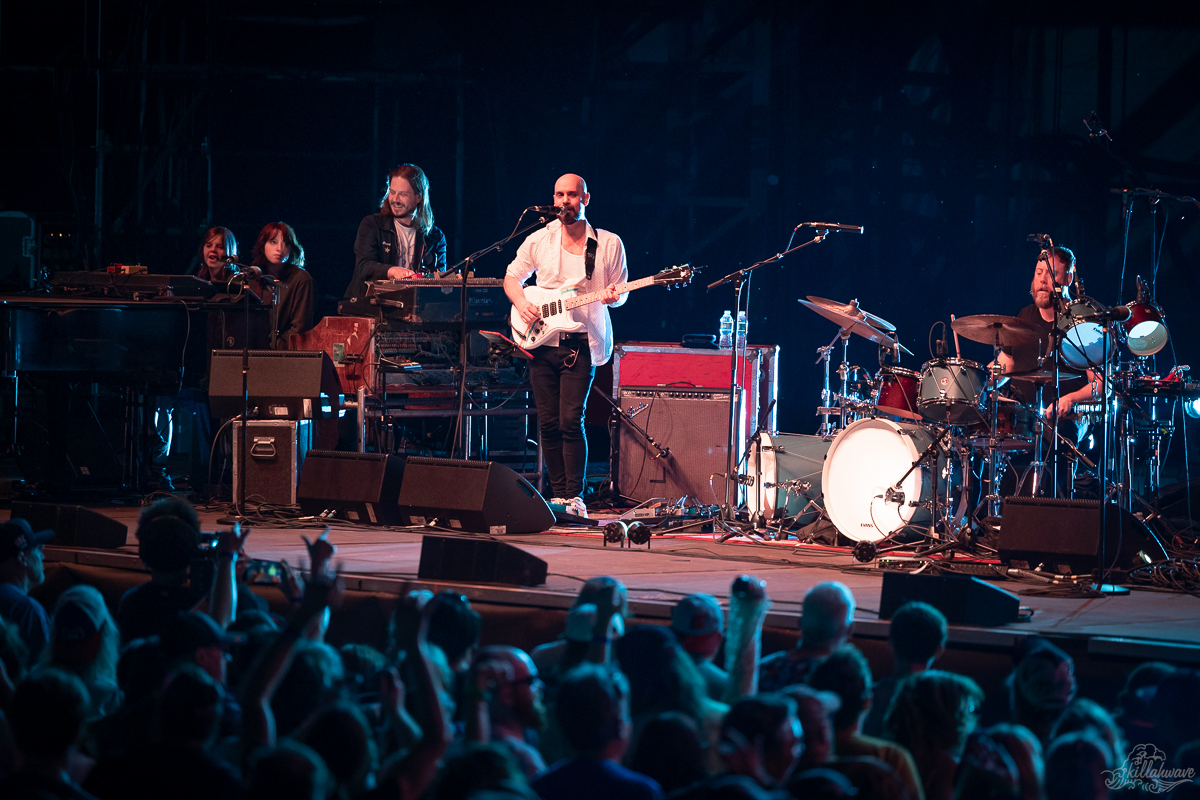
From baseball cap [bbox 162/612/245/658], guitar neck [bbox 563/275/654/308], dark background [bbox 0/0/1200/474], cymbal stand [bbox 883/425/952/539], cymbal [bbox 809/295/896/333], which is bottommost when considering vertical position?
baseball cap [bbox 162/612/245/658]

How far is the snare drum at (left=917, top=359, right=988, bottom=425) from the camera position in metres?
7.02

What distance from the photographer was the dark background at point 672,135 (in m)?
10.9

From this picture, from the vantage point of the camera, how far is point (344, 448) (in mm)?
8930

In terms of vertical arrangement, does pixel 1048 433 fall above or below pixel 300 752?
above

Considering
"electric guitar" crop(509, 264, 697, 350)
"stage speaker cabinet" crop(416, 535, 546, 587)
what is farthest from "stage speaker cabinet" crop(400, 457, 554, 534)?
"stage speaker cabinet" crop(416, 535, 546, 587)

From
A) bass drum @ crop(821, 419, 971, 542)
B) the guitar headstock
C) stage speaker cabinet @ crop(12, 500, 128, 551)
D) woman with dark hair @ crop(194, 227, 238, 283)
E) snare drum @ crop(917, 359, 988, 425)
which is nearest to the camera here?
stage speaker cabinet @ crop(12, 500, 128, 551)

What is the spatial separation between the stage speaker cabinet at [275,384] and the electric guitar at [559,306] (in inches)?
51.0

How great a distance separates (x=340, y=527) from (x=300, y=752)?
521 centimetres

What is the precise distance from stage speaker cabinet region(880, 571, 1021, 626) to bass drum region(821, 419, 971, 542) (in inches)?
90.5

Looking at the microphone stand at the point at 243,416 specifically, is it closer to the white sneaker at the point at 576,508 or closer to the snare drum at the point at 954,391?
the white sneaker at the point at 576,508

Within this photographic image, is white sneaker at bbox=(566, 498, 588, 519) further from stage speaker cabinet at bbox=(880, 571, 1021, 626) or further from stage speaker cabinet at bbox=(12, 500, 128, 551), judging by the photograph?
stage speaker cabinet at bbox=(880, 571, 1021, 626)

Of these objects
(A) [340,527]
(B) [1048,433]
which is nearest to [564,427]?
(A) [340,527]

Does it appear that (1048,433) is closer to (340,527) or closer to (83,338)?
(340,527)

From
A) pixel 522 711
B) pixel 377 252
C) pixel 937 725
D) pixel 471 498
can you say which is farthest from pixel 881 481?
pixel 522 711
